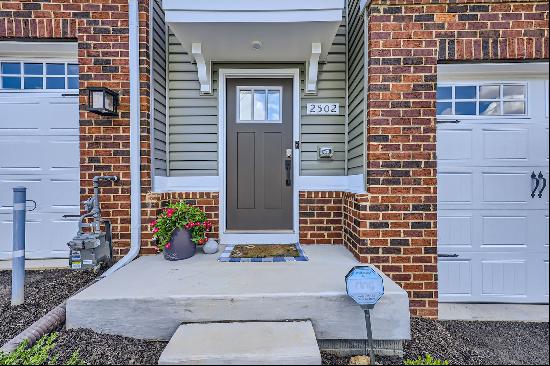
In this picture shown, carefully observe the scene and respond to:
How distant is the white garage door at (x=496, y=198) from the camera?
326 centimetres

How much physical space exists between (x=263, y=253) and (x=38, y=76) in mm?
3304

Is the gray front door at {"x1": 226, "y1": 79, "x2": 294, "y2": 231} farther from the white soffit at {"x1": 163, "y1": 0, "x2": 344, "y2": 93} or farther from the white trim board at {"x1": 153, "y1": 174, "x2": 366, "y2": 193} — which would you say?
the white soffit at {"x1": 163, "y1": 0, "x2": 344, "y2": 93}

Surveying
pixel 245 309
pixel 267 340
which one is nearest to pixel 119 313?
pixel 245 309

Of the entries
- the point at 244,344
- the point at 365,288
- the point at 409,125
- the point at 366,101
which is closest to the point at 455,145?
the point at 409,125

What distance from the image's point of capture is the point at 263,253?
3.16m

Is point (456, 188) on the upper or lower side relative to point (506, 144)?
lower

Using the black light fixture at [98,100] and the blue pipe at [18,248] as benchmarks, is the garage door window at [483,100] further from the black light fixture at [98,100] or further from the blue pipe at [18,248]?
the blue pipe at [18,248]

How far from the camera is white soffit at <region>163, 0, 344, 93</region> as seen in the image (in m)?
2.75

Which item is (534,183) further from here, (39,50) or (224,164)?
(39,50)

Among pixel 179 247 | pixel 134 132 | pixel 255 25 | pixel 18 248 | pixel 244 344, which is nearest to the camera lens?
pixel 244 344

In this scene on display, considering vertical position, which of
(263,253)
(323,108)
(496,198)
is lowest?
(263,253)

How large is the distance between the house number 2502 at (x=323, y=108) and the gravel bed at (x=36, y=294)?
286 cm

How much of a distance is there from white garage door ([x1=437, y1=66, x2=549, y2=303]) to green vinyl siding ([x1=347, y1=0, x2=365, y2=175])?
945 mm

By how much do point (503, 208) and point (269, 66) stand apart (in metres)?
3.02
